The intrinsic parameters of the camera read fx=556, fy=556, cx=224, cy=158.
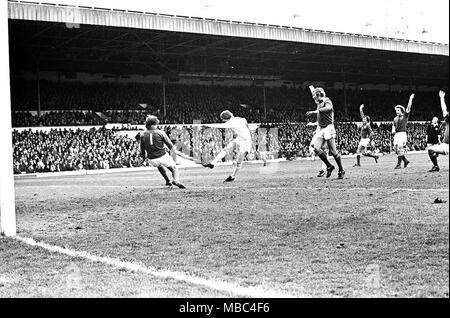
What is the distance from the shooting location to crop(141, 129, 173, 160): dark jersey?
1018cm

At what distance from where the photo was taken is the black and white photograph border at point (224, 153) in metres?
3.77

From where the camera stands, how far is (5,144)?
575cm

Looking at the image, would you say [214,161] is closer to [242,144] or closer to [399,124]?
[242,144]

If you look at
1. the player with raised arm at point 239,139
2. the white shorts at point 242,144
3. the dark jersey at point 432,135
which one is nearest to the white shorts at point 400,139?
the dark jersey at point 432,135

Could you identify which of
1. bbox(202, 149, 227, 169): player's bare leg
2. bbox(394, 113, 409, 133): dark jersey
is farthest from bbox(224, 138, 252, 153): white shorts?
bbox(394, 113, 409, 133): dark jersey

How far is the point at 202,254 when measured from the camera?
14.5 feet

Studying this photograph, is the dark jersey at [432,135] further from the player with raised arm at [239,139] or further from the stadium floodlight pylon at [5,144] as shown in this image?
the stadium floodlight pylon at [5,144]

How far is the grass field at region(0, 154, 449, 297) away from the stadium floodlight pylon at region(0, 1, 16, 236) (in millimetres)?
248

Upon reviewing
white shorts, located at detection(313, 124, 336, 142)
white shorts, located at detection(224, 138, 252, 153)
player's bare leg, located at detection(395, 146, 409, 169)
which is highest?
white shorts, located at detection(313, 124, 336, 142)

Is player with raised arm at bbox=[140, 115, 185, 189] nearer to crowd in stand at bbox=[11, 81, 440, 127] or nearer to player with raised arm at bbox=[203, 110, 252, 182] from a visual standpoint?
player with raised arm at bbox=[203, 110, 252, 182]

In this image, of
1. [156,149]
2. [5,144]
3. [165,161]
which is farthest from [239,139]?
[5,144]

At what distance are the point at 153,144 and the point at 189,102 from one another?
7.10 meters

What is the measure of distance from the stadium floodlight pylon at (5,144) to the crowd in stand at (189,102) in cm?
559
